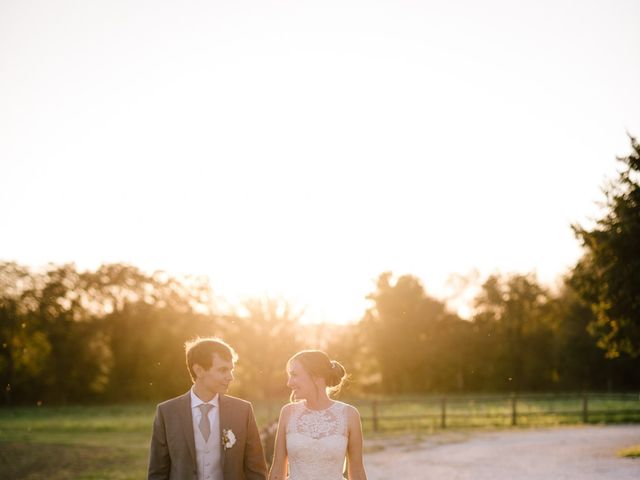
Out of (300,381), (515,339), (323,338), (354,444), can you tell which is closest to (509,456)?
(354,444)

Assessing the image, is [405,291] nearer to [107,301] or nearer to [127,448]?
[107,301]

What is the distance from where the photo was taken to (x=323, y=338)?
114 feet

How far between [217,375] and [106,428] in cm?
2689

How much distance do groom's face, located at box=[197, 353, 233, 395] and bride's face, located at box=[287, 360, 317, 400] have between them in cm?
64

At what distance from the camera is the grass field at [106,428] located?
57.1 feet

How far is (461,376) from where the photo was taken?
201ft

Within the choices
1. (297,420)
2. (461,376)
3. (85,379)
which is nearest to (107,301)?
(85,379)

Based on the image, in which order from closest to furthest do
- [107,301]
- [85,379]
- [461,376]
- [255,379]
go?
[255,379] → [85,379] → [107,301] → [461,376]

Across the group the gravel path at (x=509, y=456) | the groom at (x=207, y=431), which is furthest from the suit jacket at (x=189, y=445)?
the gravel path at (x=509, y=456)

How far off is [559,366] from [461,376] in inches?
301

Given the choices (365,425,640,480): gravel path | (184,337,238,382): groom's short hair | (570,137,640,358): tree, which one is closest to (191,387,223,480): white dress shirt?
(184,337,238,382): groom's short hair

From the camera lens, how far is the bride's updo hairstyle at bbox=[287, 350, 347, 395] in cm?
575

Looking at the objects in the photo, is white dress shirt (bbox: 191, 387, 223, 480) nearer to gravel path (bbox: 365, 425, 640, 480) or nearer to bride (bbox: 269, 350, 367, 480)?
bride (bbox: 269, 350, 367, 480)

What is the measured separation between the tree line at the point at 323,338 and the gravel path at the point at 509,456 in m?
9.14
